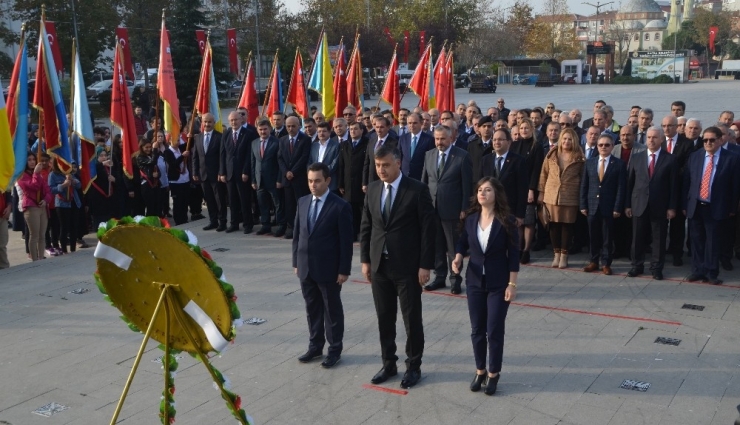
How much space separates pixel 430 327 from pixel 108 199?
303 inches

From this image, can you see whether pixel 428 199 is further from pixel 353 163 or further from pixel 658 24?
pixel 658 24

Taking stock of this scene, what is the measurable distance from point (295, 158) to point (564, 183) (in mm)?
4301

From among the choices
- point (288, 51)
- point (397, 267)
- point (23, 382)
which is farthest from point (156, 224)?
point (288, 51)

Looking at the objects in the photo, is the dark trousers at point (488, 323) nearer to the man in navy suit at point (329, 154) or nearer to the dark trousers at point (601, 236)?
the dark trousers at point (601, 236)

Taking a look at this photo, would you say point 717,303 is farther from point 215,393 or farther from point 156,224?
point 156,224

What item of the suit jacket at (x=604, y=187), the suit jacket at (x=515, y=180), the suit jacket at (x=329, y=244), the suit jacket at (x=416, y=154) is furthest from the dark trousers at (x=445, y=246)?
the suit jacket at (x=329, y=244)

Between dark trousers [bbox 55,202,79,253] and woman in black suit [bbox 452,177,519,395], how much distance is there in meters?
8.33

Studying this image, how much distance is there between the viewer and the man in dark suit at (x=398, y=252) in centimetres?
664

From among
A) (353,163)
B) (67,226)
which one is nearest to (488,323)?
(353,163)

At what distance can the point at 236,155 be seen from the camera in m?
13.1

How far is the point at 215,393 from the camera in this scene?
6.73 meters

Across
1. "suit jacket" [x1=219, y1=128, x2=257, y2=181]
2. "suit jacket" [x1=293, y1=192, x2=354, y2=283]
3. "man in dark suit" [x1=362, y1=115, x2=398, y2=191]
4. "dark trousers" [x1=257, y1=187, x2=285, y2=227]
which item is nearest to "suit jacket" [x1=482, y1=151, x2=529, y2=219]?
"man in dark suit" [x1=362, y1=115, x2=398, y2=191]

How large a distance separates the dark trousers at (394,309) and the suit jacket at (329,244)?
0.43 m

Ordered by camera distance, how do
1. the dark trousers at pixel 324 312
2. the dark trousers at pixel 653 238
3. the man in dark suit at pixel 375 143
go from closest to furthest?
the dark trousers at pixel 324 312, the dark trousers at pixel 653 238, the man in dark suit at pixel 375 143
